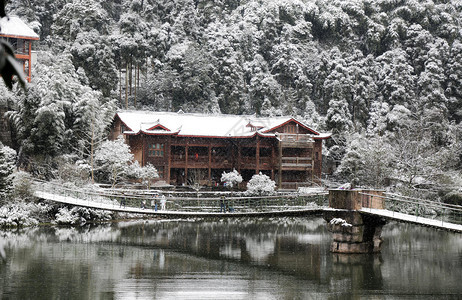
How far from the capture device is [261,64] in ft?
191

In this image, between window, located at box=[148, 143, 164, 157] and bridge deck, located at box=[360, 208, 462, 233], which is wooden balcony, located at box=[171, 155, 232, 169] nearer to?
window, located at box=[148, 143, 164, 157]

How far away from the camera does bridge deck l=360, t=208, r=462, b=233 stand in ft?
55.6

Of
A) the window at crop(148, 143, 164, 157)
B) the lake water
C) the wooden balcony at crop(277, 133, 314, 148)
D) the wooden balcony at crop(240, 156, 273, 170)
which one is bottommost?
the lake water

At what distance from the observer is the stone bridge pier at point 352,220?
20.0 m

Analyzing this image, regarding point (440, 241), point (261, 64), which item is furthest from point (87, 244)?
point (261, 64)

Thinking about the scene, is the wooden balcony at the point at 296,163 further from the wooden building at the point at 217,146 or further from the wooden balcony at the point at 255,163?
the wooden balcony at the point at 255,163

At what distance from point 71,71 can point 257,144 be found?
16208mm

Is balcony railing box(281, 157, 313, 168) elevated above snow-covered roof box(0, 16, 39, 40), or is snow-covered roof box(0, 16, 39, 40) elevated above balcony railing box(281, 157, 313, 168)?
snow-covered roof box(0, 16, 39, 40)

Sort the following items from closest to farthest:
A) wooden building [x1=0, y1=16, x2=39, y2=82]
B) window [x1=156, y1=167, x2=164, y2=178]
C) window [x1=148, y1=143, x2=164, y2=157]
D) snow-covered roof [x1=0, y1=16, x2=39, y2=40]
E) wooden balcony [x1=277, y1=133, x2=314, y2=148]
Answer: window [x1=148, y1=143, x2=164, y2=157], window [x1=156, y1=167, x2=164, y2=178], snow-covered roof [x1=0, y1=16, x2=39, y2=40], wooden balcony [x1=277, y1=133, x2=314, y2=148], wooden building [x1=0, y1=16, x2=39, y2=82]

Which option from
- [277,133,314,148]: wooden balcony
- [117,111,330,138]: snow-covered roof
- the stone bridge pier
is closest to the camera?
the stone bridge pier

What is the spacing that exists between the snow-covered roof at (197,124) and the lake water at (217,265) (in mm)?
13015

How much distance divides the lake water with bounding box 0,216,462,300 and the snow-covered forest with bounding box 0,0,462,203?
1248 centimetres

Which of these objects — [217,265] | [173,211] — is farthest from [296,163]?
[217,265]

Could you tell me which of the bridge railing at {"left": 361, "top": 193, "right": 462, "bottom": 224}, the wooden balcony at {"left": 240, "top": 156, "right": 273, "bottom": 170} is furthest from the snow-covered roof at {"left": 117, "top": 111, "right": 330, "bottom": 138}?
the bridge railing at {"left": 361, "top": 193, "right": 462, "bottom": 224}
